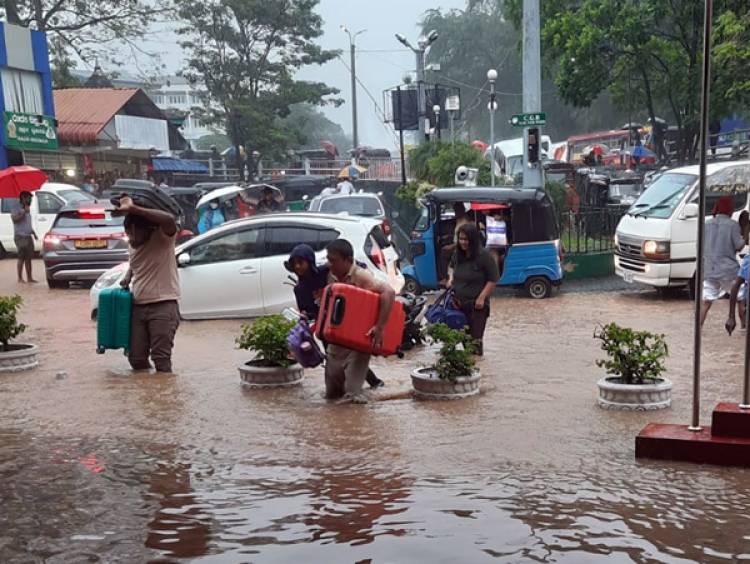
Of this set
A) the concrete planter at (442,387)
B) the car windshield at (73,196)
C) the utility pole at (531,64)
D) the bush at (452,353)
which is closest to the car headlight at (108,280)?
the concrete planter at (442,387)

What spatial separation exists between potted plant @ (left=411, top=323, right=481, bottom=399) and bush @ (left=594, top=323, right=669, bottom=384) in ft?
3.80

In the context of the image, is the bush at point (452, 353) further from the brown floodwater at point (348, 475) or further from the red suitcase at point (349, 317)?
the red suitcase at point (349, 317)

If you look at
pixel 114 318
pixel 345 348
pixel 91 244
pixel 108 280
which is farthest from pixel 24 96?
pixel 345 348

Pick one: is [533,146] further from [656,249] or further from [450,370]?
[450,370]

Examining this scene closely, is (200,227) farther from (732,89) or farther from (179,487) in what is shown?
(179,487)

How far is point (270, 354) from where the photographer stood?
844 centimetres

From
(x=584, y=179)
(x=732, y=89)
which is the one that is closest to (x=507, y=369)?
(x=732, y=89)

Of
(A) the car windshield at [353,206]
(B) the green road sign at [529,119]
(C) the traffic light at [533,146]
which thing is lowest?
(A) the car windshield at [353,206]

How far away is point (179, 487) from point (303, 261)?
3.26 meters

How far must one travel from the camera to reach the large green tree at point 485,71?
68.6 metres

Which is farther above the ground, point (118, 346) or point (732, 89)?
point (732, 89)

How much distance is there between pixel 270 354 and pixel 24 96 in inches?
889

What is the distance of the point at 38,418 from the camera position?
7.40 m

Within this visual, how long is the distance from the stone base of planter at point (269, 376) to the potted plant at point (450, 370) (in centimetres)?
121
